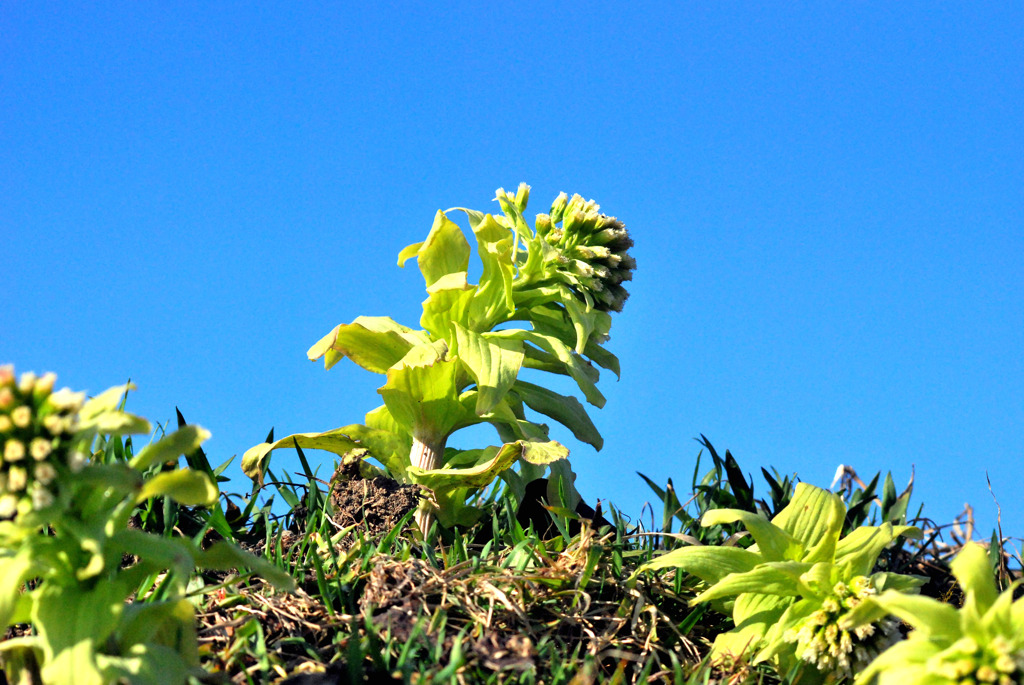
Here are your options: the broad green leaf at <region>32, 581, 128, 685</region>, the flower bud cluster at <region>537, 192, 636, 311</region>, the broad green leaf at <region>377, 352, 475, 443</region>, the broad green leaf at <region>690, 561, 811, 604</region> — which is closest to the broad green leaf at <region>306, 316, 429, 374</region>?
the broad green leaf at <region>377, 352, 475, 443</region>

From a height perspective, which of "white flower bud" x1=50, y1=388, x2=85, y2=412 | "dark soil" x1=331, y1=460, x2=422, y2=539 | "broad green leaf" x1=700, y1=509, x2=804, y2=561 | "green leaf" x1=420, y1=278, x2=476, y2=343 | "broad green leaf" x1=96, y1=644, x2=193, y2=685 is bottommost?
"broad green leaf" x1=96, y1=644, x2=193, y2=685

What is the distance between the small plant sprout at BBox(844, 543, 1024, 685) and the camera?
1595mm

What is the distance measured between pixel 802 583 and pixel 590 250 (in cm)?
135

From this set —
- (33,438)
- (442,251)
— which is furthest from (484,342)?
(33,438)

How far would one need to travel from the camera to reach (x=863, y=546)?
2301mm

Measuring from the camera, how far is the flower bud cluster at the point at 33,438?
4.83 feet

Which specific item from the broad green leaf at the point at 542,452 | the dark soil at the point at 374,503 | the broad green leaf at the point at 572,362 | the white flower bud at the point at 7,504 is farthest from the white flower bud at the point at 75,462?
the broad green leaf at the point at 572,362

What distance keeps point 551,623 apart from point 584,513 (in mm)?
870

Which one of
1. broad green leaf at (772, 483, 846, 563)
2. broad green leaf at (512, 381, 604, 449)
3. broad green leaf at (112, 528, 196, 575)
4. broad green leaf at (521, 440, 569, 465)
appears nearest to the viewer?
broad green leaf at (112, 528, 196, 575)

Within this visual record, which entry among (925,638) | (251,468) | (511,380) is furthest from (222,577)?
(925,638)

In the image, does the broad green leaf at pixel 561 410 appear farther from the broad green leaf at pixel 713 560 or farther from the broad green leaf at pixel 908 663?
the broad green leaf at pixel 908 663

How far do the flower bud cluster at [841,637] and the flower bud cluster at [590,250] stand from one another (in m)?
1.29

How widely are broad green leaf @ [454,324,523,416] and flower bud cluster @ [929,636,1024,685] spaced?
1515 mm

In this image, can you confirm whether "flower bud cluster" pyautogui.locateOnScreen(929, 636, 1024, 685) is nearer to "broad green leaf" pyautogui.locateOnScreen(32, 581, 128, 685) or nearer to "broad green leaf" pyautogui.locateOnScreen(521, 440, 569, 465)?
"broad green leaf" pyautogui.locateOnScreen(521, 440, 569, 465)
